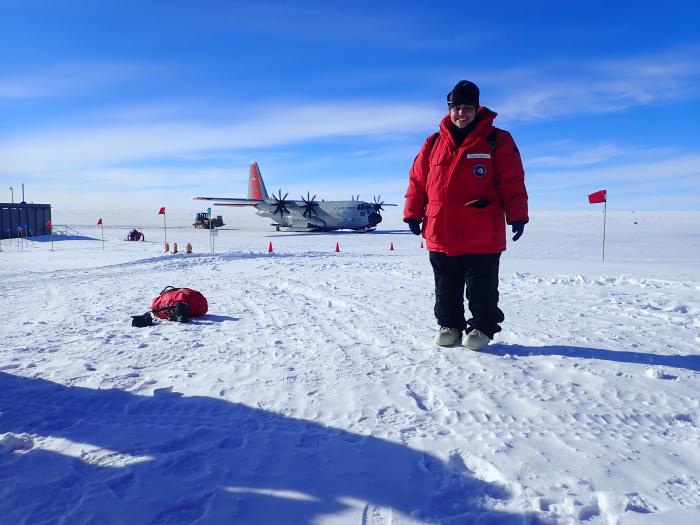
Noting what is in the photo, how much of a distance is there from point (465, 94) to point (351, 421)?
2.85 metres

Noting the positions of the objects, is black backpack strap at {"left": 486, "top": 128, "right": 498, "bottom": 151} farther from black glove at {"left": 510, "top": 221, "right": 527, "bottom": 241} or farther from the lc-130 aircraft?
the lc-130 aircraft

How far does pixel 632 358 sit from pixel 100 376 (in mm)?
4185

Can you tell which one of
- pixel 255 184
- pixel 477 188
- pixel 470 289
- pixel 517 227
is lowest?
pixel 470 289

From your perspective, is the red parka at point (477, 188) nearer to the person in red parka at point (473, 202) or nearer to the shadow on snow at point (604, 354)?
the person in red parka at point (473, 202)

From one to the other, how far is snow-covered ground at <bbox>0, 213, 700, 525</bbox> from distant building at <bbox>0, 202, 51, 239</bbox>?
36.3 metres

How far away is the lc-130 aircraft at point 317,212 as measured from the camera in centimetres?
4025

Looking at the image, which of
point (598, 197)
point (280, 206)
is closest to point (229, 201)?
point (280, 206)

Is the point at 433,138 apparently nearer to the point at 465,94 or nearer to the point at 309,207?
the point at 465,94

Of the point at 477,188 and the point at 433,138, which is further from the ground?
the point at 433,138

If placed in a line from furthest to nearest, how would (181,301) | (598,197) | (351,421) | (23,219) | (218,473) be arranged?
(23,219) < (598,197) < (181,301) < (351,421) < (218,473)

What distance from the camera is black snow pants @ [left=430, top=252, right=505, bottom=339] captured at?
400 centimetres

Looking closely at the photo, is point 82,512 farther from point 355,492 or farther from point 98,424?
point 355,492

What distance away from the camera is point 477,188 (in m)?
3.91

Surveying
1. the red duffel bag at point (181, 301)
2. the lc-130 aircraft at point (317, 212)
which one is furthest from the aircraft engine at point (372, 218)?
the red duffel bag at point (181, 301)
